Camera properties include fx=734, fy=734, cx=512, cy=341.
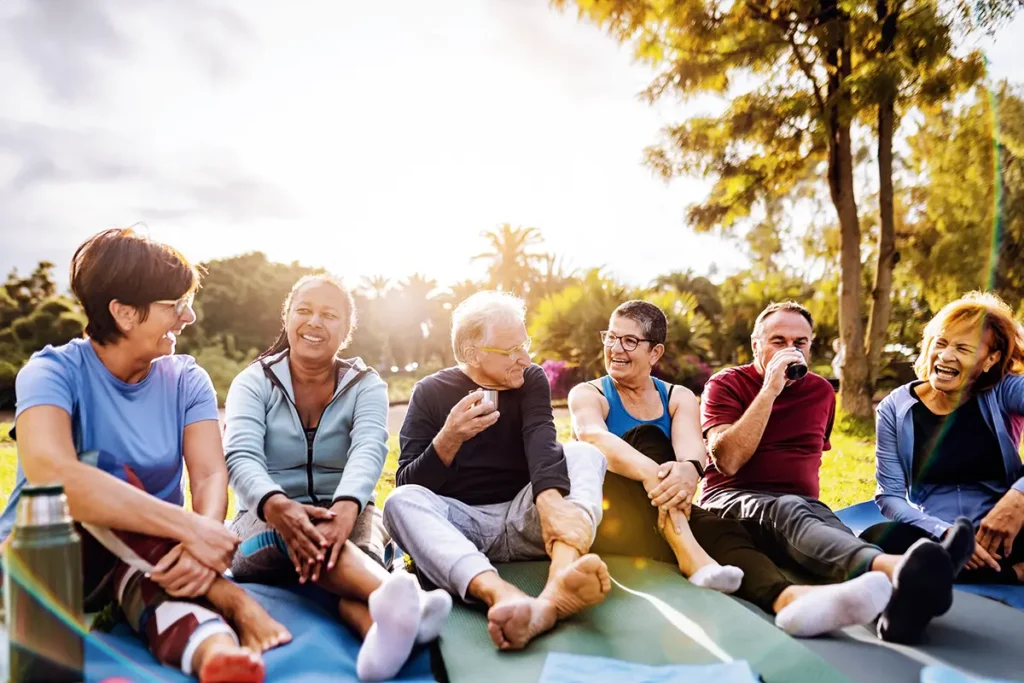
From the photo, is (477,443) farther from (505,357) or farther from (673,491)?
(673,491)

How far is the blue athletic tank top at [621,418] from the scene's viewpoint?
150 inches

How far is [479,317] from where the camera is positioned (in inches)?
132

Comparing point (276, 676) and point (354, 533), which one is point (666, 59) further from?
point (276, 676)

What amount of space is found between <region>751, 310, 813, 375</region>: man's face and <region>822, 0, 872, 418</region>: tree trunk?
8.19 metres

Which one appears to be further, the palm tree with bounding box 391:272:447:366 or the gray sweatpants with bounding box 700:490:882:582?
the palm tree with bounding box 391:272:447:366

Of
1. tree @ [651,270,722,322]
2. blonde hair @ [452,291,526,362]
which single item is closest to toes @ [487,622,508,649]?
blonde hair @ [452,291,526,362]

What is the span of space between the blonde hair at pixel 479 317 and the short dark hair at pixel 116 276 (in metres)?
1.21

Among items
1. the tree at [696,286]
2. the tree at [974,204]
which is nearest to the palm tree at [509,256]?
the tree at [696,286]

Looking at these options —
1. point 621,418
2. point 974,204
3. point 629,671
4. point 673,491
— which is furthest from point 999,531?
point 974,204

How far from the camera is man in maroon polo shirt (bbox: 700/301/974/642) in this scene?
3.00 m

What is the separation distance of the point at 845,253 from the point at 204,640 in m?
11.1

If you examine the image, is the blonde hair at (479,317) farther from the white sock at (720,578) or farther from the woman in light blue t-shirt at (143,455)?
the white sock at (720,578)

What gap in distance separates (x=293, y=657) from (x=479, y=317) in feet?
5.23

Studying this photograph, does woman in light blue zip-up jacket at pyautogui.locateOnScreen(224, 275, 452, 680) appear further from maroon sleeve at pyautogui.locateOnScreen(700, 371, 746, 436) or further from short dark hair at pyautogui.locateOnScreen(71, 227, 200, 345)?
maroon sleeve at pyautogui.locateOnScreen(700, 371, 746, 436)
